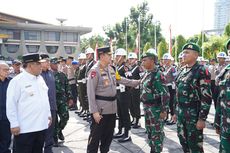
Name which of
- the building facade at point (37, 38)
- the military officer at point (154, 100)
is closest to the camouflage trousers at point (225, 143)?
the military officer at point (154, 100)

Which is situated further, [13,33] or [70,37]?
[70,37]

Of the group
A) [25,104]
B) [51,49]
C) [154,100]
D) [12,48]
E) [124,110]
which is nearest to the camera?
[25,104]

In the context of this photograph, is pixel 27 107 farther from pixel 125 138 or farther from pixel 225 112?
pixel 125 138

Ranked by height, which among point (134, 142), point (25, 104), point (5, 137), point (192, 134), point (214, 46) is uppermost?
point (214, 46)

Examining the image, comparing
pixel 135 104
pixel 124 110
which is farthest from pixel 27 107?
pixel 135 104

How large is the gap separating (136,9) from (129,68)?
44.4 meters

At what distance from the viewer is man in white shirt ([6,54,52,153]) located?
11.6 ft

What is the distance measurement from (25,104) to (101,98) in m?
1.34

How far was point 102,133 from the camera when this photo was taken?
4660 millimetres

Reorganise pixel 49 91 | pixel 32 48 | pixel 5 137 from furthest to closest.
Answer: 1. pixel 32 48
2. pixel 49 91
3. pixel 5 137

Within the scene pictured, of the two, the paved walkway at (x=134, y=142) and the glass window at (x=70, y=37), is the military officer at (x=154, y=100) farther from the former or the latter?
the glass window at (x=70, y=37)

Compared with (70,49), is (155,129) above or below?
below

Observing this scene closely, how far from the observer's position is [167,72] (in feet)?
27.1

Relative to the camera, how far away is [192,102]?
161 inches
